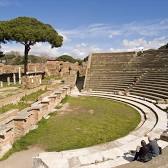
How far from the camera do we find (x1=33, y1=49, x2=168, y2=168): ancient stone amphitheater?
29.1 ft

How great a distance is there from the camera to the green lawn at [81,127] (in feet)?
38.8

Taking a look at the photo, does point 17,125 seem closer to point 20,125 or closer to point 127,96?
point 20,125

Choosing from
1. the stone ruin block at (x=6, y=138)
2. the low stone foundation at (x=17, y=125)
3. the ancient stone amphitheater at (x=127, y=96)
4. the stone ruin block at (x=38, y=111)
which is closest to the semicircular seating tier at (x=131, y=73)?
the ancient stone amphitheater at (x=127, y=96)

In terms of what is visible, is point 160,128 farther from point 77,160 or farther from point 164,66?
point 164,66

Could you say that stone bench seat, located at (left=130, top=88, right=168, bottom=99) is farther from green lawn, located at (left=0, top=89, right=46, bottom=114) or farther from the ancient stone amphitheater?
green lawn, located at (left=0, top=89, right=46, bottom=114)

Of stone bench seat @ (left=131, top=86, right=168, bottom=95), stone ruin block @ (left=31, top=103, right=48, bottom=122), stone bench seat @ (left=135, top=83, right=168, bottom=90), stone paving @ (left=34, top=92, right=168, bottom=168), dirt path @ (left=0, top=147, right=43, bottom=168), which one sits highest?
stone bench seat @ (left=135, top=83, right=168, bottom=90)

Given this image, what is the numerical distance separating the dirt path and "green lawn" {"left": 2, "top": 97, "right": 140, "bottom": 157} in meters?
0.35

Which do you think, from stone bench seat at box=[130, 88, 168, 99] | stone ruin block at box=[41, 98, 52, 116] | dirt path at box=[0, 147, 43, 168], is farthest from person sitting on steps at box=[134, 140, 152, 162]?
stone bench seat at box=[130, 88, 168, 99]

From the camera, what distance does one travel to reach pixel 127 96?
24.1 m

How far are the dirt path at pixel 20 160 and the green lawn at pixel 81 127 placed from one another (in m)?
0.35

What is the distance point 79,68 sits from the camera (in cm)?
3728

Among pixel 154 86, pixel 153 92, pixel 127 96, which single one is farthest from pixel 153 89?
pixel 127 96

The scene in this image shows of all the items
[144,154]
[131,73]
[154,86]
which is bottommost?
[144,154]

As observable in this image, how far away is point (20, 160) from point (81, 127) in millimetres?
4668
